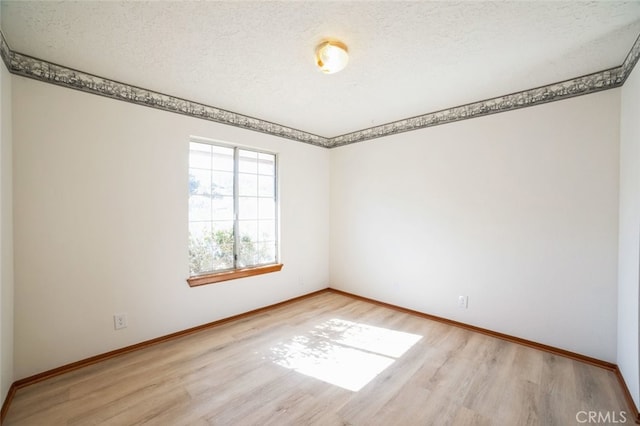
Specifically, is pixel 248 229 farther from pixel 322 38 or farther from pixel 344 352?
pixel 322 38

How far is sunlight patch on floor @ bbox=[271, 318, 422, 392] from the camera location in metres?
2.19

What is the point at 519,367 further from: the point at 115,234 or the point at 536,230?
the point at 115,234

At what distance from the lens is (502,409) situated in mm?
1797

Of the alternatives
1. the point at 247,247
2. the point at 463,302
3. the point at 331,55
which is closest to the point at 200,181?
the point at 247,247

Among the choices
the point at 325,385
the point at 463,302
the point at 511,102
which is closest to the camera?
the point at 325,385

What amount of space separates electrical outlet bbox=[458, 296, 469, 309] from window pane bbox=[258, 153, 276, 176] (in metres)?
2.90

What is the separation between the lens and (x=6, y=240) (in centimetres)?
183

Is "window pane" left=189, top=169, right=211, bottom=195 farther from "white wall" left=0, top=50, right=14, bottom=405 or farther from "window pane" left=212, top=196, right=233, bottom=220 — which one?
"white wall" left=0, top=50, right=14, bottom=405

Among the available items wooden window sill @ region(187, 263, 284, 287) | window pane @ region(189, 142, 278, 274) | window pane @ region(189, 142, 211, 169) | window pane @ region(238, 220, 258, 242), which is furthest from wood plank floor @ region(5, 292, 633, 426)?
window pane @ region(189, 142, 211, 169)

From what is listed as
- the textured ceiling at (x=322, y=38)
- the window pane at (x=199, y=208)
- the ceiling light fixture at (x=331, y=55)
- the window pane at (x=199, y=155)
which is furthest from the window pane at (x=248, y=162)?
the ceiling light fixture at (x=331, y=55)

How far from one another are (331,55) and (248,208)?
2.21 m

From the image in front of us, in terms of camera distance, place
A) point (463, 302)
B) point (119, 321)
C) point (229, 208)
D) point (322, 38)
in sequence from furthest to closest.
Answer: point (229, 208) → point (463, 302) → point (119, 321) → point (322, 38)

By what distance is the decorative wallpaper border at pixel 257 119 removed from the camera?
2032 millimetres

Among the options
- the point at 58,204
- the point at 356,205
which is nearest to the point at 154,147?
the point at 58,204
